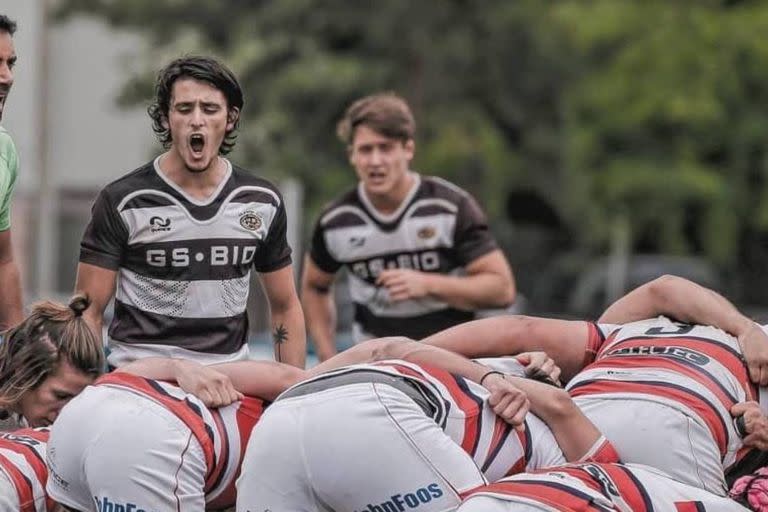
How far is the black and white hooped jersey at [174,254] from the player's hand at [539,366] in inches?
43.6

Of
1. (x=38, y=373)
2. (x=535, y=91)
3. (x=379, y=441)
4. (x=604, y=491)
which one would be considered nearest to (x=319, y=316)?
(x=38, y=373)

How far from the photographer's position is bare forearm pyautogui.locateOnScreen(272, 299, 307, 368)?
19.5ft

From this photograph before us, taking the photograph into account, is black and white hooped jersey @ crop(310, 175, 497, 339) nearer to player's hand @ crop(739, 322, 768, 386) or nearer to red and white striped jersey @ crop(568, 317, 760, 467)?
red and white striped jersey @ crop(568, 317, 760, 467)

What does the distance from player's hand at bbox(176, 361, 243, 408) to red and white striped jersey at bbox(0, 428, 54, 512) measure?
21.9 inches

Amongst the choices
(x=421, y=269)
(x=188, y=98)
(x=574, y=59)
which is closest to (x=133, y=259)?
(x=188, y=98)

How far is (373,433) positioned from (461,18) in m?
17.3

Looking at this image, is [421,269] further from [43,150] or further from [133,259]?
[43,150]

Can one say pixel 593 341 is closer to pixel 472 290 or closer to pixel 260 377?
pixel 260 377

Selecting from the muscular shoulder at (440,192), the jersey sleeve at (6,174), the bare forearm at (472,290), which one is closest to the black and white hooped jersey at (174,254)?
the jersey sleeve at (6,174)

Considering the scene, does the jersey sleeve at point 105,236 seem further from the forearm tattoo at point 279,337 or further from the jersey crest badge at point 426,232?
the jersey crest badge at point 426,232

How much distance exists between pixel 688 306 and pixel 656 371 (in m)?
0.39

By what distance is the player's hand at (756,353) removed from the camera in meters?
4.93

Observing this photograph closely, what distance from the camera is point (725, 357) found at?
16.1 ft

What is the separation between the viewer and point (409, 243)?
7.59m
